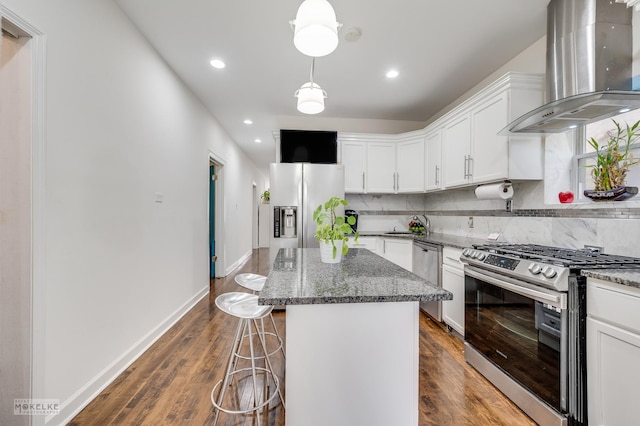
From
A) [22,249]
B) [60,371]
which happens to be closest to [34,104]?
[22,249]

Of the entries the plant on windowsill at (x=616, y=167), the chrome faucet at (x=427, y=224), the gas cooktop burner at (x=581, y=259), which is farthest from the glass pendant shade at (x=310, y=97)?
the chrome faucet at (x=427, y=224)

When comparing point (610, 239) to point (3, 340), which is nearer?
point (3, 340)

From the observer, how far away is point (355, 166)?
13.0ft

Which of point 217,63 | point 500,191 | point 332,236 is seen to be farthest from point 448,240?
point 217,63

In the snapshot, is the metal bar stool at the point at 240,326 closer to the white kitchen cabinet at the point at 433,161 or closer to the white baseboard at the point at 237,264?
the white kitchen cabinet at the point at 433,161

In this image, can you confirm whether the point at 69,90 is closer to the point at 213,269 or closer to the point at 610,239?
the point at 610,239

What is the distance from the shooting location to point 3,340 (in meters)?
1.34

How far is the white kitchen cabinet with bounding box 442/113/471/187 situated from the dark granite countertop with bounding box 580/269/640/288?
155 centimetres

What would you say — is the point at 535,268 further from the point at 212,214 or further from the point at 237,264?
the point at 237,264

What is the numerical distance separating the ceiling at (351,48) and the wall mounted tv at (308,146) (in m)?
0.41

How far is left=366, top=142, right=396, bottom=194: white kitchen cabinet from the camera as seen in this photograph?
3.99 m

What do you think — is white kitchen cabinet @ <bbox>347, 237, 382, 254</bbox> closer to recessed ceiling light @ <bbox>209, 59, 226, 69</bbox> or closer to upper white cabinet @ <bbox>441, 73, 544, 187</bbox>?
upper white cabinet @ <bbox>441, 73, 544, 187</bbox>

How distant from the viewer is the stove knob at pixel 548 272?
1482 mm

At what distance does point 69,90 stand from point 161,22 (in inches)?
40.6
